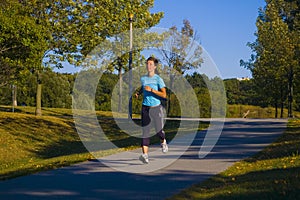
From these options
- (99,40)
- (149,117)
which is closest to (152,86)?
(149,117)

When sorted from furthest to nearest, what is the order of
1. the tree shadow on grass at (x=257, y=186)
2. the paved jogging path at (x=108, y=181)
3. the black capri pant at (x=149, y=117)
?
the black capri pant at (x=149, y=117) → the paved jogging path at (x=108, y=181) → the tree shadow on grass at (x=257, y=186)

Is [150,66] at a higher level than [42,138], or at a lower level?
higher

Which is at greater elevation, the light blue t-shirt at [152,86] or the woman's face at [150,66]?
the woman's face at [150,66]

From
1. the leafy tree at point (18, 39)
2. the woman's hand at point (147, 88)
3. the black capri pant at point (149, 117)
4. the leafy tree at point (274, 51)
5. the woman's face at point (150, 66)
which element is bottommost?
the black capri pant at point (149, 117)

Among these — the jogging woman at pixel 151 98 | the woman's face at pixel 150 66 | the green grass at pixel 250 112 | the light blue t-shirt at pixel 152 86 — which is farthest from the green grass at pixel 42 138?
the green grass at pixel 250 112

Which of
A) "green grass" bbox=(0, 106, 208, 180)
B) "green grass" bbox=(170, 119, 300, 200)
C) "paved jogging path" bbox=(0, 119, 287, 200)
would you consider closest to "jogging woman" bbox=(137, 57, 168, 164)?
"paved jogging path" bbox=(0, 119, 287, 200)

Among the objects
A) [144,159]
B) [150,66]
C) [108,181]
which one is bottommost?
[108,181]

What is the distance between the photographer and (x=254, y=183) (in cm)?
731

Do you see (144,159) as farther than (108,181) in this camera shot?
Yes

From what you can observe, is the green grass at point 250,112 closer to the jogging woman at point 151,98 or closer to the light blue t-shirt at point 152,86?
the jogging woman at point 151,98

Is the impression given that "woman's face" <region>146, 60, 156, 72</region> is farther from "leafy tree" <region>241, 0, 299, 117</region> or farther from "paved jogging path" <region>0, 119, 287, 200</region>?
"leafy tree" <region>241, 0, 299, 117</region>

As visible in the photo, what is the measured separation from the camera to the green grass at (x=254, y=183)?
6377 mm

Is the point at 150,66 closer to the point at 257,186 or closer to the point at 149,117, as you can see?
the point at 149,117

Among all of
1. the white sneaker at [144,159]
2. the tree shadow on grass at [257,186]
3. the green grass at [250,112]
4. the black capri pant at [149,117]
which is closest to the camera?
the tree shadow on grass at [257,186]
